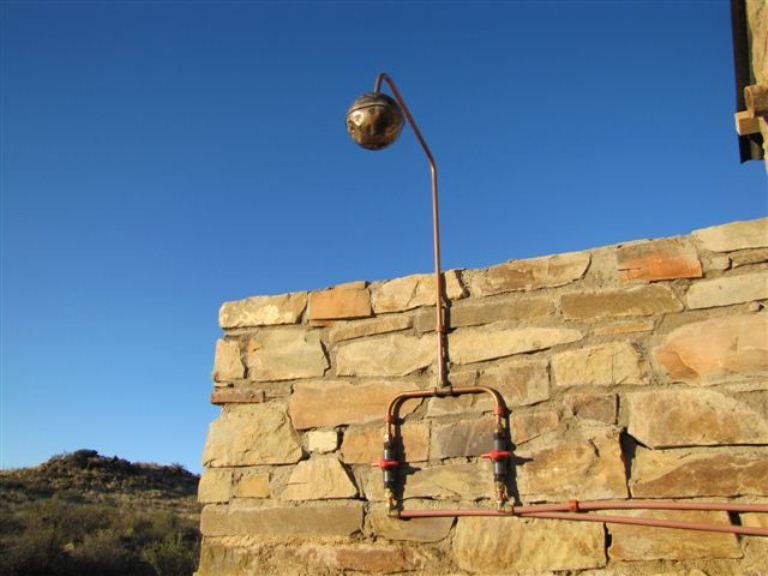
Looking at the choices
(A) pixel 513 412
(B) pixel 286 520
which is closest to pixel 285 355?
(B) pixel 286 520

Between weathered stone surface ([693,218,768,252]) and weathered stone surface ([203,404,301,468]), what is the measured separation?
1799mm

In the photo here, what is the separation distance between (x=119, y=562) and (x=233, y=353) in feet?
31.7

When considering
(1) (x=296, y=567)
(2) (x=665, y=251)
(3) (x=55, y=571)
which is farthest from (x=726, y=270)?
(3) (x=55, y=571)

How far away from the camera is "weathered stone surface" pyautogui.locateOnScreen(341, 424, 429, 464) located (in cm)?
288

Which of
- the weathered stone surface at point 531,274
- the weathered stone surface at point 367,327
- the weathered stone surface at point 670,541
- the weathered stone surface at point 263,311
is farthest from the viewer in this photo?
the weathered stone surface at point 263,311

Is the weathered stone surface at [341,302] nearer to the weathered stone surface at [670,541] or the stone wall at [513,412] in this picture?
the stone wall at [513,412]

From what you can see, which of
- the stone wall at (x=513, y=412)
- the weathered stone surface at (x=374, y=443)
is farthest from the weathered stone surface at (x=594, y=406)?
the weathered stone surface at (x=374, y=443)

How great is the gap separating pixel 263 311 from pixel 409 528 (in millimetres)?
1176

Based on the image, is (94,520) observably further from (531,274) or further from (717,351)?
(717,351)

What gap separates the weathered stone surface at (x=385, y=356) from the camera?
9.86 ft

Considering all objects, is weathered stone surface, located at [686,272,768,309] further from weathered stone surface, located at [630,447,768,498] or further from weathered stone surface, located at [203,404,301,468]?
weathered stone surface, located at [203,404,301,468]

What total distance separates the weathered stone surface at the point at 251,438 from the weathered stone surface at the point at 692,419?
4.59 feet

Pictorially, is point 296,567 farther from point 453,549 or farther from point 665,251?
point 665,251

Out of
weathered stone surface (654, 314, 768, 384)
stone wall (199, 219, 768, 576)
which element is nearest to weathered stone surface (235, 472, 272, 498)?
stone wall (199, 219, 768, 576)
